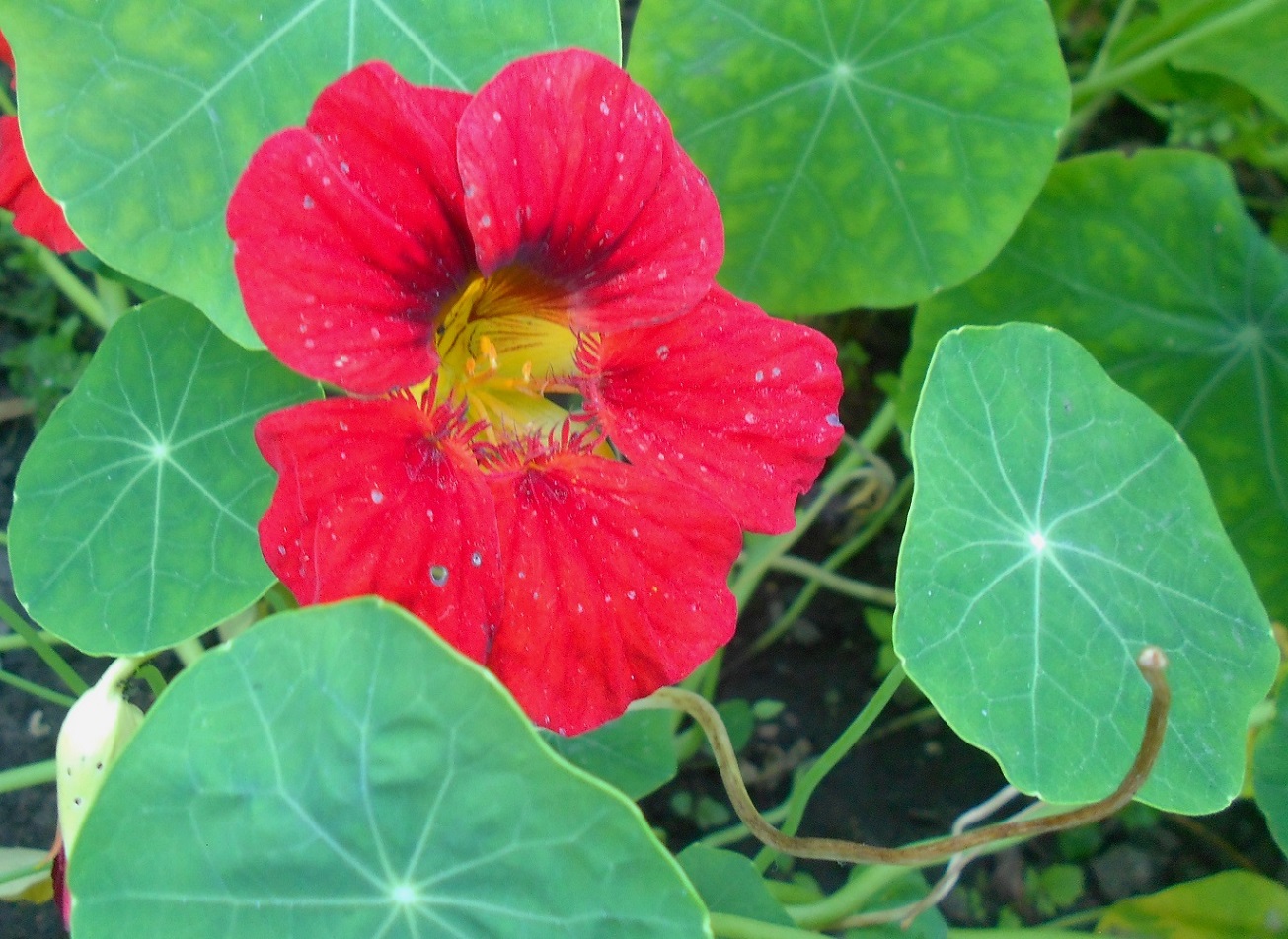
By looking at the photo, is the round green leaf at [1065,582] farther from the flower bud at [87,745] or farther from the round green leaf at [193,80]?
the flower bud at [87,745]

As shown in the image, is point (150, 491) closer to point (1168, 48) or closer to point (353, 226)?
point (353, 226)

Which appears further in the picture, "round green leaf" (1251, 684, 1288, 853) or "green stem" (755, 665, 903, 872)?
"round green leaf" (1251, 684, 1288, 853)

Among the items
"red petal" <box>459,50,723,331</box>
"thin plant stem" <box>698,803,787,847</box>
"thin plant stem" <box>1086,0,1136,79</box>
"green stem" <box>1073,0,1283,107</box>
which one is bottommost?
"thin plant stem" <box>698,803,787,847</box>

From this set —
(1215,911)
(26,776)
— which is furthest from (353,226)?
(1215,911)

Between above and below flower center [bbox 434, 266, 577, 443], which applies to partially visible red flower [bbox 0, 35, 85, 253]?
above

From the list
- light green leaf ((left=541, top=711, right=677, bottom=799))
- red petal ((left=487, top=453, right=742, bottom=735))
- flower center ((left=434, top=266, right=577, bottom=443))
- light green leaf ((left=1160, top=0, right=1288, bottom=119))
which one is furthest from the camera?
light green leaf ((left=1160, top=0, right=1288, bottom=119))

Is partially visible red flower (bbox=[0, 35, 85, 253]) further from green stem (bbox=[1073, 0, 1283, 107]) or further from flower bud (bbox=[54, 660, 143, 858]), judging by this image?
green stem (bbox=[1073, 0, 1283, 107])

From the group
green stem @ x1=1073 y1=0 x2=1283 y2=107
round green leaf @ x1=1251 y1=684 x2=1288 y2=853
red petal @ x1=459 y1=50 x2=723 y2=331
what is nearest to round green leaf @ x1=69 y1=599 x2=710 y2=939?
red petal @ x1=459 y1=50 x2=723 y2=331
